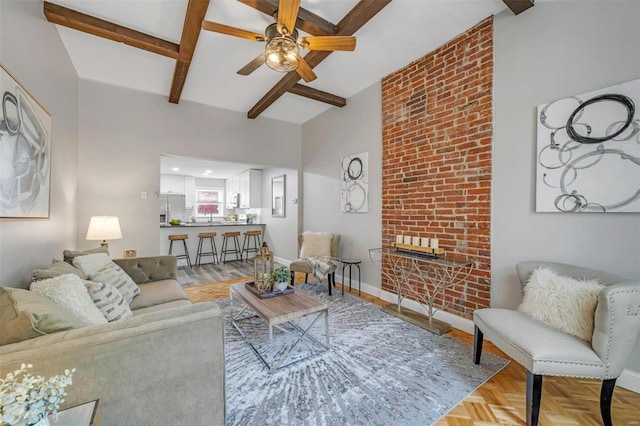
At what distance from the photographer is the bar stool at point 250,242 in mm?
6348

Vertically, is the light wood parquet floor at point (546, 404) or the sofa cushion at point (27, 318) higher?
the sofa cushion at point (27, 318)

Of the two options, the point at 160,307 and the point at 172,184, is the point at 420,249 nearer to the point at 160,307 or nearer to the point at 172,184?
the point at 160,307

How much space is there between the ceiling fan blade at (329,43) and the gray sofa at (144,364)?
208 cm

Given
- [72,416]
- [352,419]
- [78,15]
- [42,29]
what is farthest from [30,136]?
[352,419]

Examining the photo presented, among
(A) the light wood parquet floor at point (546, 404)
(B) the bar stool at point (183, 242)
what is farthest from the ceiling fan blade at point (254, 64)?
(B) the bar stool at point (183, 242)

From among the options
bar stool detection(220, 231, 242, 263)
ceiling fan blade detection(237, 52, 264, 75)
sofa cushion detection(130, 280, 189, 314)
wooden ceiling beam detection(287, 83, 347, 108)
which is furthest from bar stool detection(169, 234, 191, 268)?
ceiling fan blade detection(237, 52, 264, 75)

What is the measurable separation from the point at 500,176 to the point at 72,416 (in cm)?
316

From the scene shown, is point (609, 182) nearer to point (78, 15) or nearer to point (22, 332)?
point (22, 332)

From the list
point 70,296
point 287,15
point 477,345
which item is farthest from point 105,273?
point 477,345

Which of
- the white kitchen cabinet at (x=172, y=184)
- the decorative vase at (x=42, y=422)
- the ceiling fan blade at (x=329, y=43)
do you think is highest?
the ceiling fan blade at (x=329, y=43)

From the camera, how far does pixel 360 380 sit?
6.14ft

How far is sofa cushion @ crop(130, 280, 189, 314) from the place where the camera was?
2.15 meters

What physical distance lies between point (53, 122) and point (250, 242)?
443cm

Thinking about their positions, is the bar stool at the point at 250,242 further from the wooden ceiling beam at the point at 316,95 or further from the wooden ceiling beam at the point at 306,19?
the wooden ceiling beam at the point at 306,19
